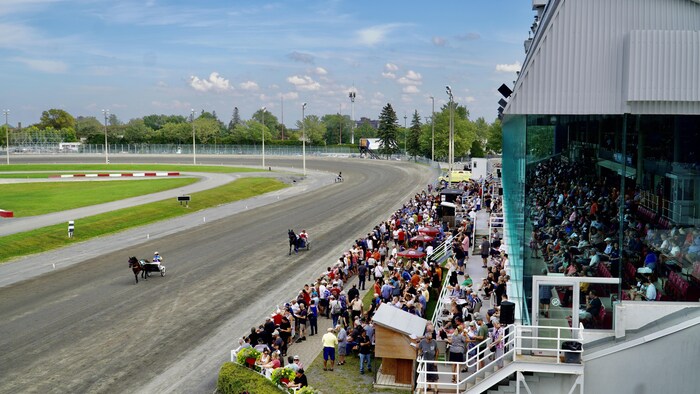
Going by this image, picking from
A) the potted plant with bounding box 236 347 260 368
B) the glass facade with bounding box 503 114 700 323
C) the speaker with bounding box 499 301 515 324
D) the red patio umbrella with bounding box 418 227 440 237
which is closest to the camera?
the glass facade with bounding box 503 114 700 323

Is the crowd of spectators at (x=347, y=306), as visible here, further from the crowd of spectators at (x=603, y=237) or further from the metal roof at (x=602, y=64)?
the metal roof at (x=602, y=64)

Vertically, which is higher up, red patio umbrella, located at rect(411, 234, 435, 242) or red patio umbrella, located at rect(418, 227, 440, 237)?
red patio umbrella, located at rect(418, 227, 440, 237)

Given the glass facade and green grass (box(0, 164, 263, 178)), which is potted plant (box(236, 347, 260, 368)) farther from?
green grass (box(0, 164, 263, 178))

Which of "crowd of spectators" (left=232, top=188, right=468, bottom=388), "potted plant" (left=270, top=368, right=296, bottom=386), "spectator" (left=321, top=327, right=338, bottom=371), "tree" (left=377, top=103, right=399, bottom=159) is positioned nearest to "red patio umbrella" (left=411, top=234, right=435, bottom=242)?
"crowd of spectators" (left=232, top=188, right=468, bottom=388)

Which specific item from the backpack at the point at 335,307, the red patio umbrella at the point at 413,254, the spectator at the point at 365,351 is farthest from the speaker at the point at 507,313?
the red patio umbrella at the point at 413,254

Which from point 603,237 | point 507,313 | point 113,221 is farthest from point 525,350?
point 113,221

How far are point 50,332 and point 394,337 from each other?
40.8ft

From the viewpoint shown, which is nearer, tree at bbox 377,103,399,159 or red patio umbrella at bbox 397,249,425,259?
red patio umbrella at bbox 397,249,425,259

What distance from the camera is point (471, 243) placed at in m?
33.7

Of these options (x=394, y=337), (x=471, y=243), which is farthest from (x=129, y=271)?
(x=394, y=337)

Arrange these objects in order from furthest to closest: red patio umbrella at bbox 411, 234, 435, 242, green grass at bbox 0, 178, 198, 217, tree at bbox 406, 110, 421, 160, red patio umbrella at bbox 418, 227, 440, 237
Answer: tree at bbox 406, 110, 421, 160, green grass at bbox 0, 178, 198, 217, red patio umbrella at bbox 418, 227, 440, 237, red patio umbrella at bbox 411, 234, 435, 242

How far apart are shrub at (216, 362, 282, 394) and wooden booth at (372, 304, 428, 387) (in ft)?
10.3

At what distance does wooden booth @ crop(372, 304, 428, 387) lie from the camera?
18062mm

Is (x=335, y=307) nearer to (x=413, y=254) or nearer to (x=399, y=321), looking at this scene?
(x=399, y=321)
